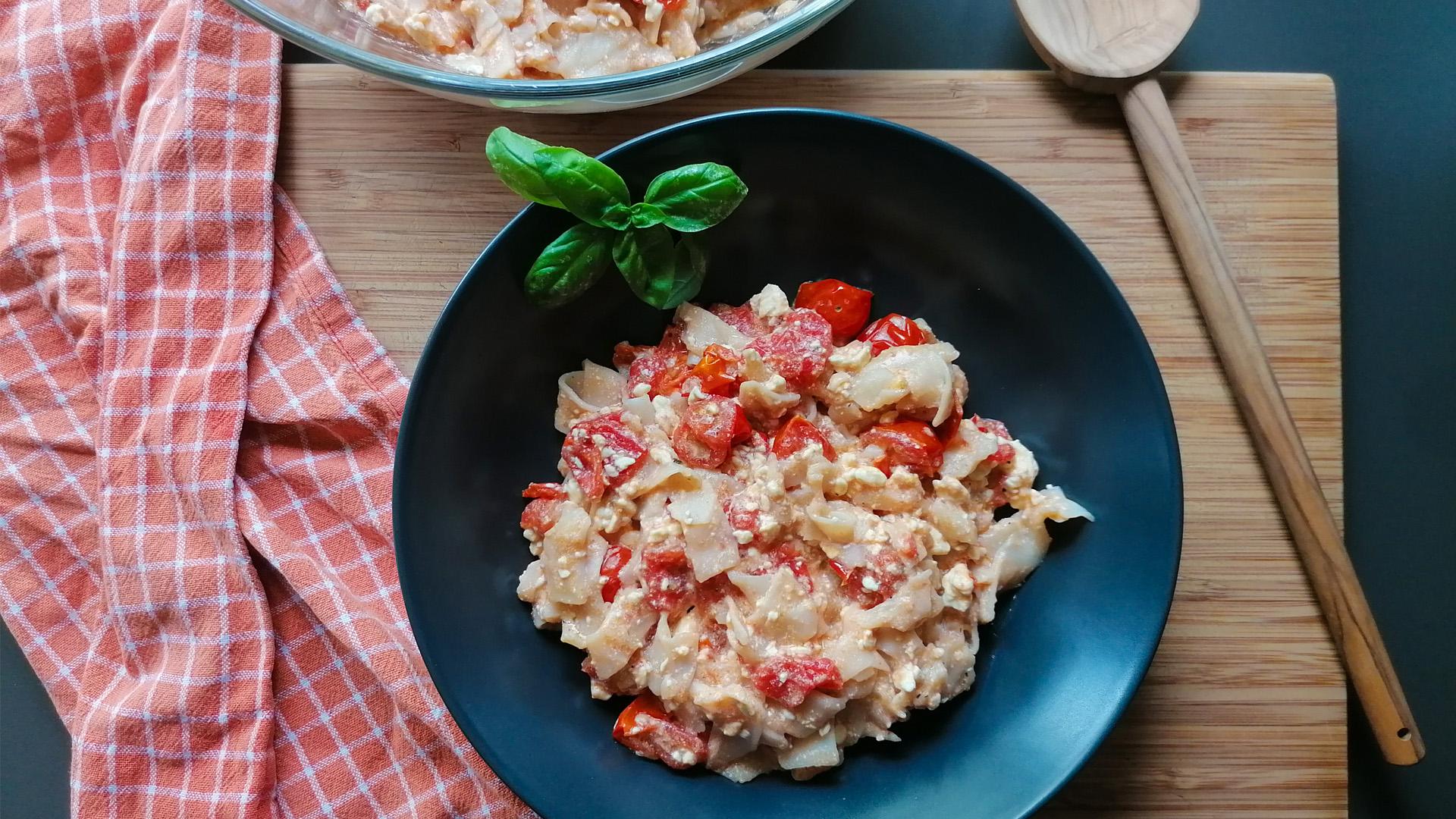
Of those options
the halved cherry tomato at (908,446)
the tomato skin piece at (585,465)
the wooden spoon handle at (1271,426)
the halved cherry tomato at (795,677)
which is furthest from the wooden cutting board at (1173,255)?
the halved cherry tomato at (795,677)

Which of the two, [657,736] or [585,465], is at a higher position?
[585,465]

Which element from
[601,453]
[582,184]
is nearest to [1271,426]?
[601,453]

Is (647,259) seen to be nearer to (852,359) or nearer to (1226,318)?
(852,359)

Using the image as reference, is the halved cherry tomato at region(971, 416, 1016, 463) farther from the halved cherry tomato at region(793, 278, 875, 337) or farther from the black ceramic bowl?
the halved cherry tomato at region(793, 278, 875, 337)

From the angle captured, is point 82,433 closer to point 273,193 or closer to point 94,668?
point 94,668

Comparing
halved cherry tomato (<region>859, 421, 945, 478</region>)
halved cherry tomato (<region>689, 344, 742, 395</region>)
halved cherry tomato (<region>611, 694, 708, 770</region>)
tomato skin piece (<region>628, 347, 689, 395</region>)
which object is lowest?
halved cherry tomato (<region>611, 694, 708, 770</region>)

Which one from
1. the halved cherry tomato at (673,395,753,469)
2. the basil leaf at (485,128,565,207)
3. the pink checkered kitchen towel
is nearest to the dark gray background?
the halved cherry tomato at (673,395,753,469)

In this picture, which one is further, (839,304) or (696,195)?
(839,304)

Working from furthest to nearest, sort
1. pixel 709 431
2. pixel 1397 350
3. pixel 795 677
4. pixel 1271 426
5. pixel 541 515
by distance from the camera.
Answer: pixel 1397 350 → pixel 1271 426 → pixel 541 515 → pixel 709 431 → pixel 795 677
